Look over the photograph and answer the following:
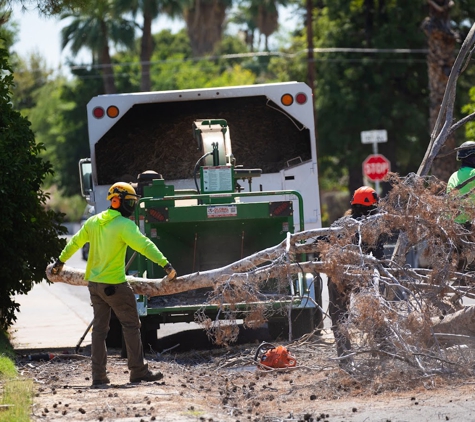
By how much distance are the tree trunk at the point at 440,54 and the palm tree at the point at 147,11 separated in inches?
663

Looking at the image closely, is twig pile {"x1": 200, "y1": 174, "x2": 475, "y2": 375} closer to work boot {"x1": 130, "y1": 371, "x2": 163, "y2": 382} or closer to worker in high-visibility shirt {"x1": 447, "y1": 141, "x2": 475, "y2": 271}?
worker in high-visibility shirt {"x1": 447, "y1": 141, "x2": 475, "y2": 271}

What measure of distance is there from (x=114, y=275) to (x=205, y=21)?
134ft

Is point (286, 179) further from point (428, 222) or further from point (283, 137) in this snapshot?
point (428, 222)

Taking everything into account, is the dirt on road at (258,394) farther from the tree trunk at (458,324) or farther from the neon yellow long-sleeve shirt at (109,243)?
the neon yellow long-sleeve shirt at (109,243)

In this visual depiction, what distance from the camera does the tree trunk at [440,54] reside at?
20688 millimetres

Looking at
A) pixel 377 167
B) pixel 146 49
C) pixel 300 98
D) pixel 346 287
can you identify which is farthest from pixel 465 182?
pixel 146 49

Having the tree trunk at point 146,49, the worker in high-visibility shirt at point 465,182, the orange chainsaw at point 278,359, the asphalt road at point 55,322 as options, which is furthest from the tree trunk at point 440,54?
the tree trunk at point 146,49

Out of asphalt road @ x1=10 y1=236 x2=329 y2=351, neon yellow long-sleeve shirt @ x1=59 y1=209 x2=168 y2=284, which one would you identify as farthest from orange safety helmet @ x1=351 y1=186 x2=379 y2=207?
asphalt road @ x1=10 y1=236 x2=329 y2=351

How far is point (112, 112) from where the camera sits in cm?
1294

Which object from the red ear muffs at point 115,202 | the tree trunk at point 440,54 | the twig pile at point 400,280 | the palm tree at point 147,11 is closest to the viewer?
the twig pile at point 400,280

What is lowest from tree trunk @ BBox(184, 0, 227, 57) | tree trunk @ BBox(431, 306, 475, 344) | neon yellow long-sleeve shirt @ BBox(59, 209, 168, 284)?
tree trunk @ BBox(431, 306, 475, 344)

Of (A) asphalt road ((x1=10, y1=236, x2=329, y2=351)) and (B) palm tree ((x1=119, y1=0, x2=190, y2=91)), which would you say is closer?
(A) asphalt road ((x1=10, y1=236, x2=329, y2=351))

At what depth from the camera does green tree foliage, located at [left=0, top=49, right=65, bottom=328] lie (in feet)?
35.5

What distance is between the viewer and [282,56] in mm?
35406
